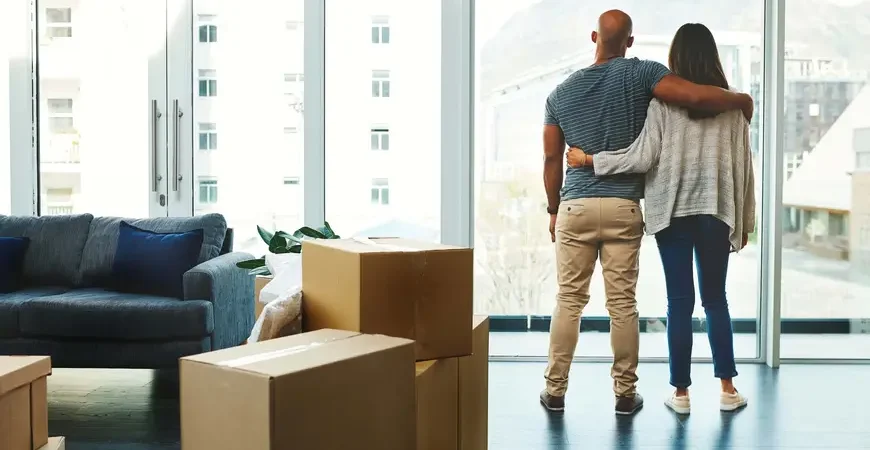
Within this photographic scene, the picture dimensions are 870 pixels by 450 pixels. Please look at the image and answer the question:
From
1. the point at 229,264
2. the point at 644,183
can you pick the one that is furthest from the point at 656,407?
the point at 229,264

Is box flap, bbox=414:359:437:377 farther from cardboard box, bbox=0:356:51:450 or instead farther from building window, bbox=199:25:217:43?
building window, bbox=199:25:217:43

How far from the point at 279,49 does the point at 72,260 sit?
60.1 inches

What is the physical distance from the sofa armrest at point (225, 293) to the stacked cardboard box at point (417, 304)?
1.47m

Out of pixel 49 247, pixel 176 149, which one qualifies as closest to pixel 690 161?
pixel 176 149

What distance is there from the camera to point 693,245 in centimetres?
330

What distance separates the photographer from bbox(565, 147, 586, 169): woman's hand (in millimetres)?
3242

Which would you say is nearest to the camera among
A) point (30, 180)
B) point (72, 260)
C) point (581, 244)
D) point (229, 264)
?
point (581, 244)

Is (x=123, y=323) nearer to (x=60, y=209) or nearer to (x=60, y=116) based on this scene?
(x=60, y=209)

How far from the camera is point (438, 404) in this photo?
78.8 inches

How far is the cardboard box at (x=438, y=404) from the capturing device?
189 centimetres

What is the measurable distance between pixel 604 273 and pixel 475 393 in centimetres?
112

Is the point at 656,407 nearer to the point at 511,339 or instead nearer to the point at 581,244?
the point at 581,244

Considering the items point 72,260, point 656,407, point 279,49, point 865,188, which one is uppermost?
point 279,49

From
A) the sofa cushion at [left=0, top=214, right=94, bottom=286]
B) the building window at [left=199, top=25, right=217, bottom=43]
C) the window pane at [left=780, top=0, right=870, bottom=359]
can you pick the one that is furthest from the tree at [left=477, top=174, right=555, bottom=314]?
the sofa cushion at [left=0, top=214, right=94, bottom=286]
